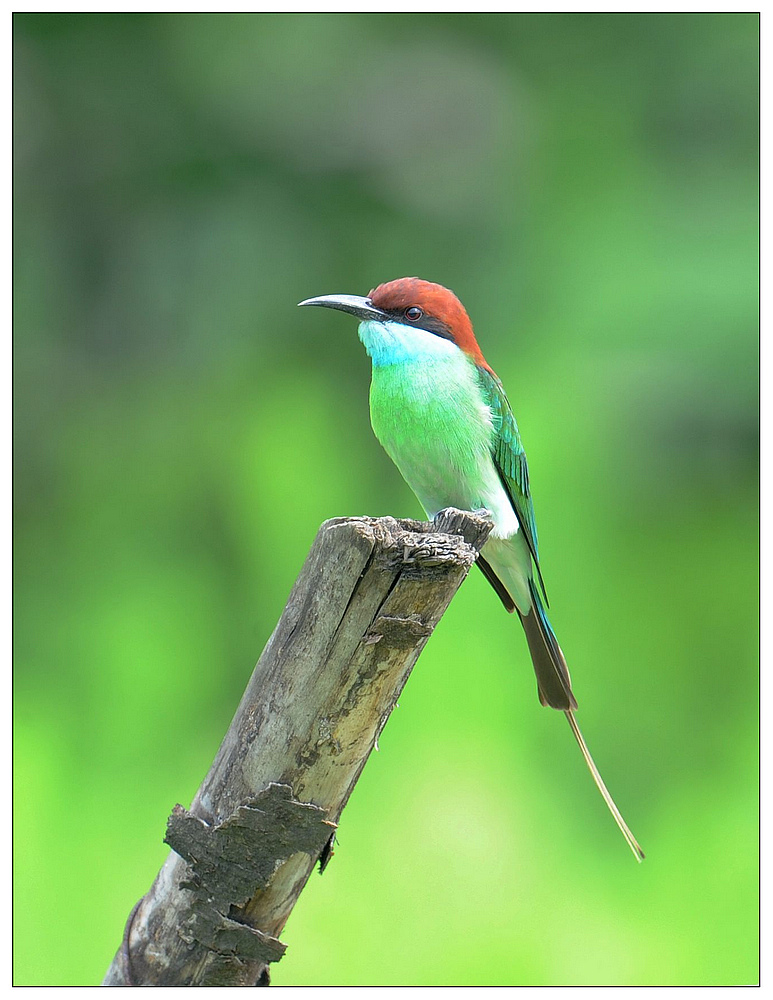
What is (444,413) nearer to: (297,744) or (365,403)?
(297,744)

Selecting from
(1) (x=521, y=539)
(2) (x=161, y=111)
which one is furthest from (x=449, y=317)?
(2) (x=161, y=111)

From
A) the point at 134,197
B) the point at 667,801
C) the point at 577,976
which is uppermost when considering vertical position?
the point at 134,197

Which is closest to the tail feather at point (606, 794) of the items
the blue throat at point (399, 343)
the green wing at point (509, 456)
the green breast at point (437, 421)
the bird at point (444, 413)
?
the bird at point (444, 413)

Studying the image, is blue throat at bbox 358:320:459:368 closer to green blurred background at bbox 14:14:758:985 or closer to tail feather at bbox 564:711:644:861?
tail feather at bbox 564:711:644:861

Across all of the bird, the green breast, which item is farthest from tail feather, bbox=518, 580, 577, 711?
the green breast

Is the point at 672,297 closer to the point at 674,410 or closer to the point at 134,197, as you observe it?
the point at 674,410

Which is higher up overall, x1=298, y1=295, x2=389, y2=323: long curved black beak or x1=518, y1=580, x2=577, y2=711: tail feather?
x1=298, y1=295, x2=389, y2=323: long curved black beak

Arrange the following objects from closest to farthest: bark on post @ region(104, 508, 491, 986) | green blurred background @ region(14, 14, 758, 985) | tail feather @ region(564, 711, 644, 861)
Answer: bark on post @ region(104, 508, 491, 986)
tail feather @ region(564, 711, 644, 861)
green blurred background @ region(14, 14, 758, 985)

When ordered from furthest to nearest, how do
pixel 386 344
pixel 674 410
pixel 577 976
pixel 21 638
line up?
pixel 674 410 → pixel 21 638 → pixel 577 976 → pixel 386 344
